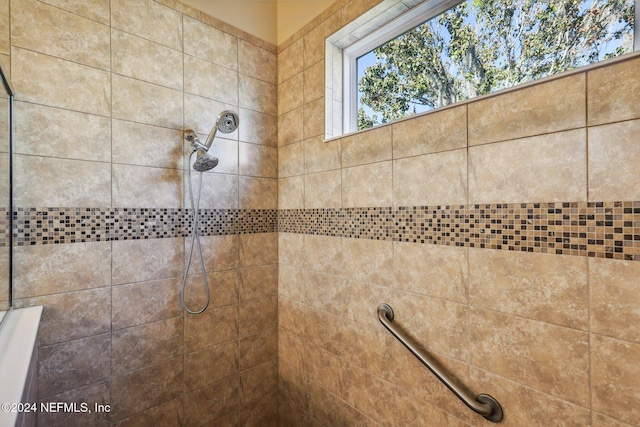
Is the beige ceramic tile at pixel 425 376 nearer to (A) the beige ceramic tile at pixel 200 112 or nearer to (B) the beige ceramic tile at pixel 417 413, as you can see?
(B) the beige ceramic tile at pixel 417 413

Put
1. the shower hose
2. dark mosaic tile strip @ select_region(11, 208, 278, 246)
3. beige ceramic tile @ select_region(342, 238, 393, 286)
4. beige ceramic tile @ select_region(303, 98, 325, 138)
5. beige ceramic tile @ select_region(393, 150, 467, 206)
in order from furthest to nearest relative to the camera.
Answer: beige ceramic tile @ select_region(303, 98, 325, 138), the shower hose, beige ceramic tile @ select_region(342, 238, 393, 286), dark mosaic tile strip @ select_region(11, 208, 278, 246), beige ceramic tile @ select_region(393, 150, 467, 206)

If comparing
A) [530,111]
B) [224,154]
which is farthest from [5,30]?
[530,111]

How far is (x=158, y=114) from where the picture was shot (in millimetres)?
1566

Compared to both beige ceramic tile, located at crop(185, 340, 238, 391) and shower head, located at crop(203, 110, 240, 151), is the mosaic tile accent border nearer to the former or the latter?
shower head, located at crop(203, 110, 240, 151)

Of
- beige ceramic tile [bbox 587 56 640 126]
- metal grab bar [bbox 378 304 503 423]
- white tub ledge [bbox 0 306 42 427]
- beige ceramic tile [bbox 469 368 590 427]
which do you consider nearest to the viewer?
white tub ledge [bbox 0 306 42 427]

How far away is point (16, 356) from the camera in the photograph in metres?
0.87

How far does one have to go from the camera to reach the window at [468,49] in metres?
0.99

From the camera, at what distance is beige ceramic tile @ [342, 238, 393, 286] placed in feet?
4.61

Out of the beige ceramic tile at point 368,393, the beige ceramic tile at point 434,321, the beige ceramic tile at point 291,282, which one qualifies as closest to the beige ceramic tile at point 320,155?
the beige ceramic tile at point 291,282

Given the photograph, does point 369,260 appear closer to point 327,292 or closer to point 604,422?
point 327,292

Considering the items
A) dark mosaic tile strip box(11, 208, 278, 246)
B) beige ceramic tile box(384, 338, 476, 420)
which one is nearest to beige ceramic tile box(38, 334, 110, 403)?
dark mosaic tile strip box(11, 208, 278, 246)

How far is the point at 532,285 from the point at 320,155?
121 cm

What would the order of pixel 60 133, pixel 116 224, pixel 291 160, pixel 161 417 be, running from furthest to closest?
pixel 291 160, pixel 161 417, pixel 116 224, pixel 60 133

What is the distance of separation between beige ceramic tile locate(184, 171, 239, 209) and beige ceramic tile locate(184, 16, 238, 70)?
63 cm
